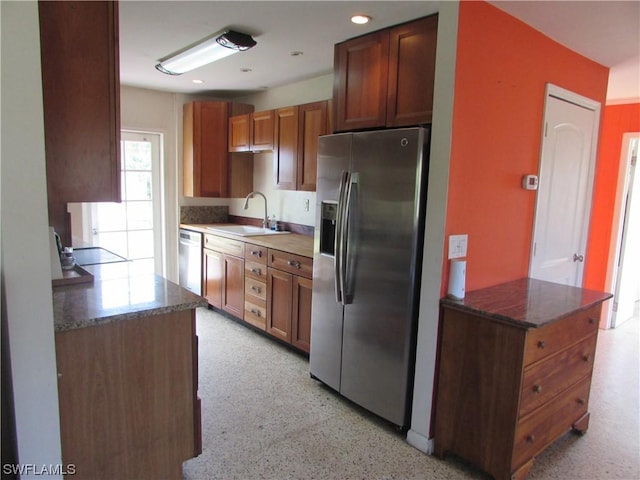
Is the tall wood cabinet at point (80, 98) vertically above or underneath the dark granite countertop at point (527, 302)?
above

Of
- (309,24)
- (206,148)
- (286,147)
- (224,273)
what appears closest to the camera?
(309,24)

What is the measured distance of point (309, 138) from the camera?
3.62m

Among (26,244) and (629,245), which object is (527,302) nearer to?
(26,244)

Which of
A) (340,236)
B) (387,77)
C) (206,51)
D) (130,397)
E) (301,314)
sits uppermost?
(206,51)

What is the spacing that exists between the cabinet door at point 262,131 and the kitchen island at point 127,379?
7.89ft

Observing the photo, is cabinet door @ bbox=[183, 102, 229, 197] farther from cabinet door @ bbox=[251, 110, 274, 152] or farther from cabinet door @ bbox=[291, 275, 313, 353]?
cabinet door @ bbox=[291, 275, 313, 353]

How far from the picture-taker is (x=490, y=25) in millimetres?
2193

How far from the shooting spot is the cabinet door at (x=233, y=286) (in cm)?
402

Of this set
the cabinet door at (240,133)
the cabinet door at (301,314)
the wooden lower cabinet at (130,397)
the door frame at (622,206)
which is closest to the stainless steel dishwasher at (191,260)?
the cabinet door at (240,133)

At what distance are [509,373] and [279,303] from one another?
2014 mm

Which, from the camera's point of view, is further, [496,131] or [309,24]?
[309,24]

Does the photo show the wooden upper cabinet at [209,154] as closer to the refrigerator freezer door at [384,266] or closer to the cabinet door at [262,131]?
the cabinet door at [262,131]

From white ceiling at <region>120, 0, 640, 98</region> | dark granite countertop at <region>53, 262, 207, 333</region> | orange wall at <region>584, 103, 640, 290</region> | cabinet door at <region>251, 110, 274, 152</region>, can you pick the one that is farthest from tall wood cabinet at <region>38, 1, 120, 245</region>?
orange wall at <region>584, 103, 640, 290</region>

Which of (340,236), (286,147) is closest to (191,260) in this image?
(286,147)
